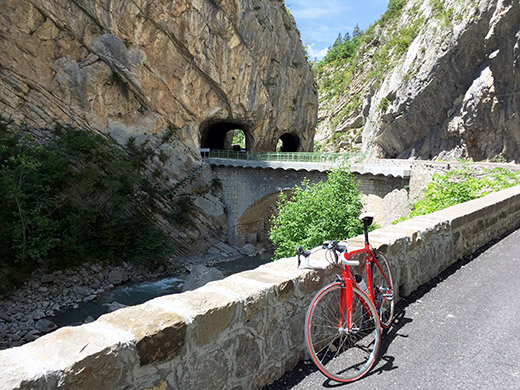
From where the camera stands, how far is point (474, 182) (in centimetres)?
941

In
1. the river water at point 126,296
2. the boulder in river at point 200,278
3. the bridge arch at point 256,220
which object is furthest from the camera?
the bridge arch at point 256,220

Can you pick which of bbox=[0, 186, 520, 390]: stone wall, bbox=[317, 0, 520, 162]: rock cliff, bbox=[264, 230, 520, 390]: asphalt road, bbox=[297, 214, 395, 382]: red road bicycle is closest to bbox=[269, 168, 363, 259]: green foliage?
bbox=[264, 230, 520, 390]: asphalt road

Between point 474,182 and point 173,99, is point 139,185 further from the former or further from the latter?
point 474,182

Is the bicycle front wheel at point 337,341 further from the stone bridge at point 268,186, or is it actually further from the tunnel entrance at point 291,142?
the tunnel entrance at point 291,142

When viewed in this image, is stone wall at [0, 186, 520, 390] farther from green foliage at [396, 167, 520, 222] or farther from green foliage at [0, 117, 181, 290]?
green foliage at [0, 117, 181, 290]

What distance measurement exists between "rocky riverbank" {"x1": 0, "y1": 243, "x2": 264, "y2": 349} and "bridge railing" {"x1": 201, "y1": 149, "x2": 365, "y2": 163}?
26.0 feet

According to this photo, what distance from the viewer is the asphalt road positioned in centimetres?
244

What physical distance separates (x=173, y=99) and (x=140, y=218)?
766 cm

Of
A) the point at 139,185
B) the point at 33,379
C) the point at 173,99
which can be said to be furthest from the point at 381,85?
the point at 33,379

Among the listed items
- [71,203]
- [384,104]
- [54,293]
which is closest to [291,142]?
[384,104]

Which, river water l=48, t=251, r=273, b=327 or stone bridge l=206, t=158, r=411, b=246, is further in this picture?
stone bridge l=206, t=158, r=411, b=246

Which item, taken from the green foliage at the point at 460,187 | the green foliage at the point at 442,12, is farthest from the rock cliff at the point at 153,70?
the green foliage at the point at 460,187

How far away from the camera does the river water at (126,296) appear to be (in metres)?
13.3

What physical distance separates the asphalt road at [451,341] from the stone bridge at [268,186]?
1053 centimetres
